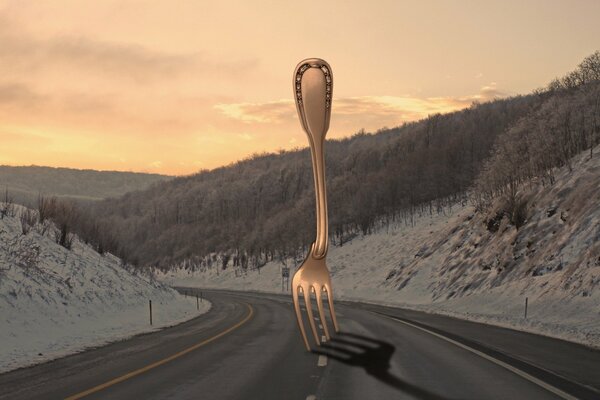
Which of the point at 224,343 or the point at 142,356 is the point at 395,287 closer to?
the point at 224,343

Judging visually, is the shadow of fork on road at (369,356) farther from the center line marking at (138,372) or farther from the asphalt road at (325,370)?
the center line marking at (138,372)

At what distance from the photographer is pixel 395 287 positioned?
48.0 meters

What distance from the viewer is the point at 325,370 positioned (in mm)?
10141

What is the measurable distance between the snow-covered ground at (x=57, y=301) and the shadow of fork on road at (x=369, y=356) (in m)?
6.04

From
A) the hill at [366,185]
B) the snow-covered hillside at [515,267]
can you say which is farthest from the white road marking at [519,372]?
the hill at [366,185]

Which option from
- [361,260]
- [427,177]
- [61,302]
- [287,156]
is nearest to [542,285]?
[61,302]

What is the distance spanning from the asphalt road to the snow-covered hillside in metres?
4.06

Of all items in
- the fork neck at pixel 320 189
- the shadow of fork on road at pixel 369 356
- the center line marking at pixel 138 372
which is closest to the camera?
the fork neck at pixel 320 189

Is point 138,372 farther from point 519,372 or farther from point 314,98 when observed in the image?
point 519,372

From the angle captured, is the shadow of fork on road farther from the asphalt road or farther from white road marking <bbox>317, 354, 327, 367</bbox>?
white road marking <bbox>317, 354, 327, 367</bbox>

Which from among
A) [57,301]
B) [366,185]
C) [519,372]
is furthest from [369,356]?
[366,185]

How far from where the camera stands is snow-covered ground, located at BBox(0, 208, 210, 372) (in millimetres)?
14992

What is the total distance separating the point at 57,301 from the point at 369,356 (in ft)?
38.1

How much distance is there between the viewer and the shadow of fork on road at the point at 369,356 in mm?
8484
